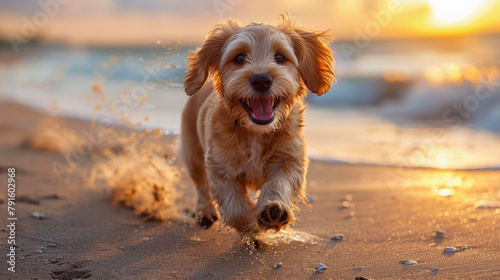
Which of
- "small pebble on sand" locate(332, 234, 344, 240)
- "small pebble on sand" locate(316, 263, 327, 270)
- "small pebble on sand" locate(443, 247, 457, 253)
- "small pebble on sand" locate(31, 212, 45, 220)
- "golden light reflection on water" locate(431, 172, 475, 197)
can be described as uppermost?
"golden light reflection on water" locate(431, 172, 475, 197)

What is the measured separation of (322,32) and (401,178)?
2.87 m

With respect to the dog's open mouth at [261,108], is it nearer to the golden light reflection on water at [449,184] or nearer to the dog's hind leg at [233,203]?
the dog's hind leg at [233,203]

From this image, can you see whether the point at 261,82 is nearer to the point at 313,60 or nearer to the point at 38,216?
the point at 313,60

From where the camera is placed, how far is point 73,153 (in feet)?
26.0

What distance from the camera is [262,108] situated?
404 centimetres

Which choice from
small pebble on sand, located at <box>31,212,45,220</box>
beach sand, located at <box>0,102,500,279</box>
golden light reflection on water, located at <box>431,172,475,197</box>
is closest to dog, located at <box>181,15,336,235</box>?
beach sand, located at <box>0,102,500,279</box>

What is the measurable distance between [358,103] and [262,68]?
1406 cm

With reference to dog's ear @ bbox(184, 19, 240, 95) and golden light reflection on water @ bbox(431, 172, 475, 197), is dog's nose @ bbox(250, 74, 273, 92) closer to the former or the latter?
dog's ear @ bbox(184, 19, 240, 95)

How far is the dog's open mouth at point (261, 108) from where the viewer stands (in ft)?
13.1

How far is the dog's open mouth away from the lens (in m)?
4.00

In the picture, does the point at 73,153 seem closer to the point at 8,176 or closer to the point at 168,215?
the point at 8,176

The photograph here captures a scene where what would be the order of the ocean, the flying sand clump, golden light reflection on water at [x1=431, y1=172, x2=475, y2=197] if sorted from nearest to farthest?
1. the flying sand clump
2. golden light reflection on water at [x1=431, y1=172, x2=475, y2=197]
3. the ocean

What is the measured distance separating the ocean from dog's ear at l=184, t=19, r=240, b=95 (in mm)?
837

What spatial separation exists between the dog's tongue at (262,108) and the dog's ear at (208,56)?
25.5 inches
